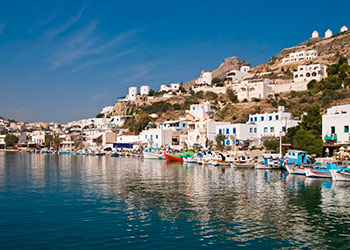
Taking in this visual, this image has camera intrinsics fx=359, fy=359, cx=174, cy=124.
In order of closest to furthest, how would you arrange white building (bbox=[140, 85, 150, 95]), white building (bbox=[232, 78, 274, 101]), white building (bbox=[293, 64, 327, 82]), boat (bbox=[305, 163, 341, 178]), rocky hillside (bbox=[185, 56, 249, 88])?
boat (bbox=[305, 163, 341, 178]) < white building (bbox=[293, 64, 327, 82]) < white building (bbox=[232, 78, 274, 101]) < white building (bbox=[140, 85, 150, 95]) < rocky hillside (bbox=[185, 56, 249, 88])

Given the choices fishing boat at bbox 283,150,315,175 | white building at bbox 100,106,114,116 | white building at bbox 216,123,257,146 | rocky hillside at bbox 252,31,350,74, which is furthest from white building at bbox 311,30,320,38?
fishing boat at bbox 283,150,315,175

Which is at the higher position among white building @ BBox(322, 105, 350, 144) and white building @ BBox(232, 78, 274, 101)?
white building @ BBox(232, 78, 274, 101)

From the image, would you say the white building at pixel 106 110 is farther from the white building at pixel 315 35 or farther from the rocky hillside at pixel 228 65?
the white building at pixel 315 35

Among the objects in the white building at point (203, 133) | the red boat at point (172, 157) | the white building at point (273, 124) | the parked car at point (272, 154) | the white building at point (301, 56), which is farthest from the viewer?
the white building at point (301, 56)

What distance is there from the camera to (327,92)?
72938 mm

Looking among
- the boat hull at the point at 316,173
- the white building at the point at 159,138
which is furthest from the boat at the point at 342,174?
the white building at the point at 159,138

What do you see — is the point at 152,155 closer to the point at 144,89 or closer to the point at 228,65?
the point at 144,89

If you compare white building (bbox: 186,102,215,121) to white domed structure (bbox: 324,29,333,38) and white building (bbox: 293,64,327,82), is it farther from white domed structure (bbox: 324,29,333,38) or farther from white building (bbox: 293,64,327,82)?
white domed structure (bbox: 324,29,333,38)

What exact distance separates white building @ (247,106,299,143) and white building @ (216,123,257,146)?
2.78 ft

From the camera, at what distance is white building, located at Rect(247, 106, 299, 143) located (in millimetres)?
53188

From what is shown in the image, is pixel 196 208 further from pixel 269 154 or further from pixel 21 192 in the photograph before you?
pixel 269 154

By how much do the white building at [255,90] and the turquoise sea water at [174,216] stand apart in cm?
6268

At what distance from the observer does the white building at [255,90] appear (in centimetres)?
8776

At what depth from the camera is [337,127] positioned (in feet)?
133
